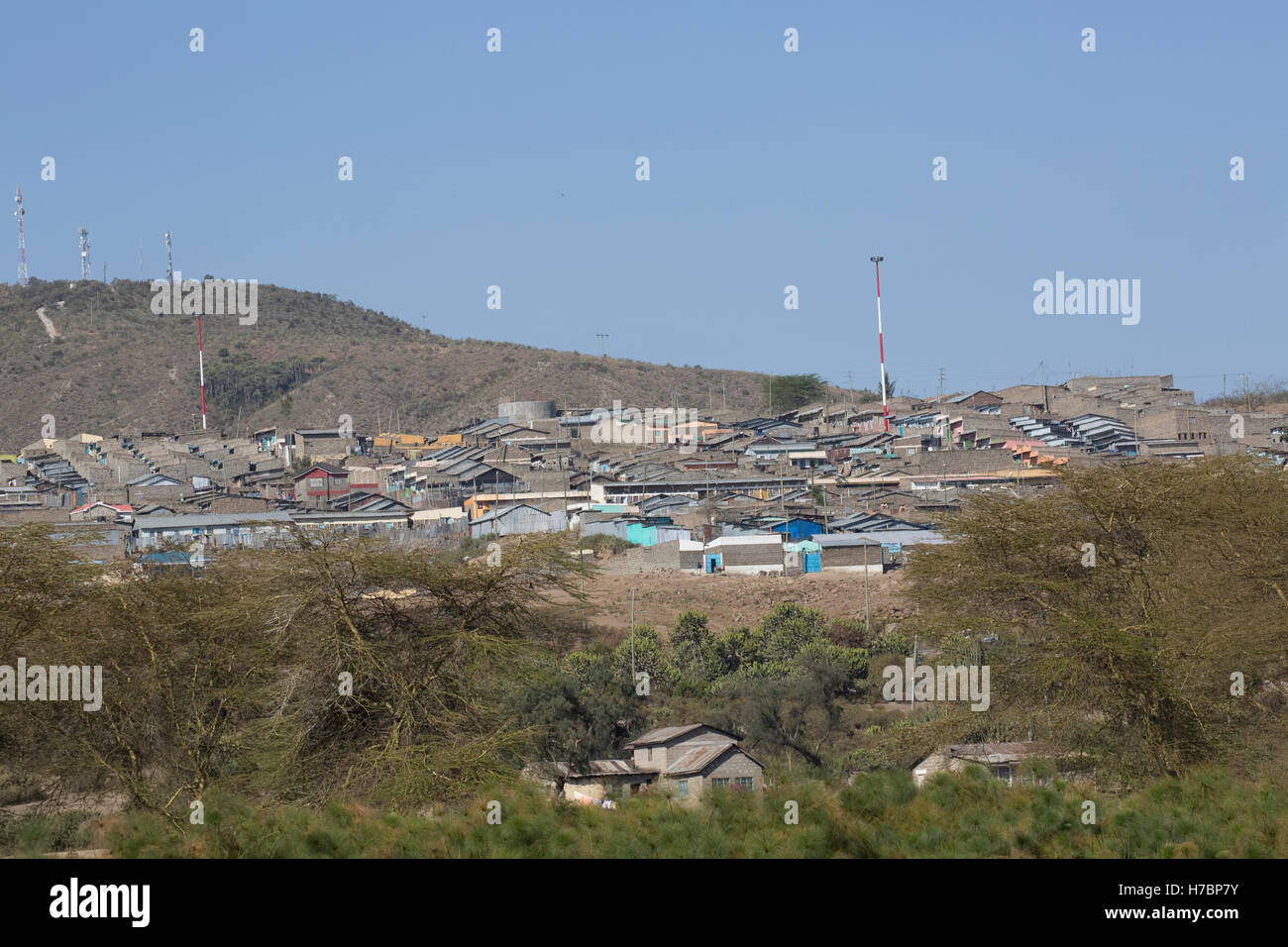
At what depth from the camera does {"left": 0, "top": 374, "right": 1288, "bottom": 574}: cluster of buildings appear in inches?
1870

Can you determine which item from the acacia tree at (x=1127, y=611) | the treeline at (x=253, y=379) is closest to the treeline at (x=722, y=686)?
the acacia tree at (x=1127, y=611)

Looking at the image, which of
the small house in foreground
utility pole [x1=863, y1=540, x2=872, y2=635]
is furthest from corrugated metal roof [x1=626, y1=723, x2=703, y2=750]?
utility pole [x1=863, y1=540, x2=872, y2=635]

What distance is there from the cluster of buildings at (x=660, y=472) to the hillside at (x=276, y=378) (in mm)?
15034

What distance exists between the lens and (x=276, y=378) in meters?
103

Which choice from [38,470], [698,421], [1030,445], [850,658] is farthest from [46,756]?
[698,421]

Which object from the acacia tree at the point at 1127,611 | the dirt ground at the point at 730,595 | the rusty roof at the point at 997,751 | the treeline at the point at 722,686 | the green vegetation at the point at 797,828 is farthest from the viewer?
the dirt ground at the point at 730,595

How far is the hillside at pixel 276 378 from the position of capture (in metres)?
96.8

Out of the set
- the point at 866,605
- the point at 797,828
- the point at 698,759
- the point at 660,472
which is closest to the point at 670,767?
the point at 698,759

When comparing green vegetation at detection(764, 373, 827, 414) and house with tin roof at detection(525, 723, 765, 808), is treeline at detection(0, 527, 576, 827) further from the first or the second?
green vegetation at detection(764, 373, 827, 414)

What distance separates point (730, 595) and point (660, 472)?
65.8ft

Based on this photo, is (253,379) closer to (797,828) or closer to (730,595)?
(730,595)

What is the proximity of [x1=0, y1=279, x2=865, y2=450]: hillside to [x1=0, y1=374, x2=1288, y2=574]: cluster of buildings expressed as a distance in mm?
15034

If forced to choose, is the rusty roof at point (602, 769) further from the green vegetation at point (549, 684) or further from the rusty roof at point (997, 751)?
the rusty roof at point (997, 751)
